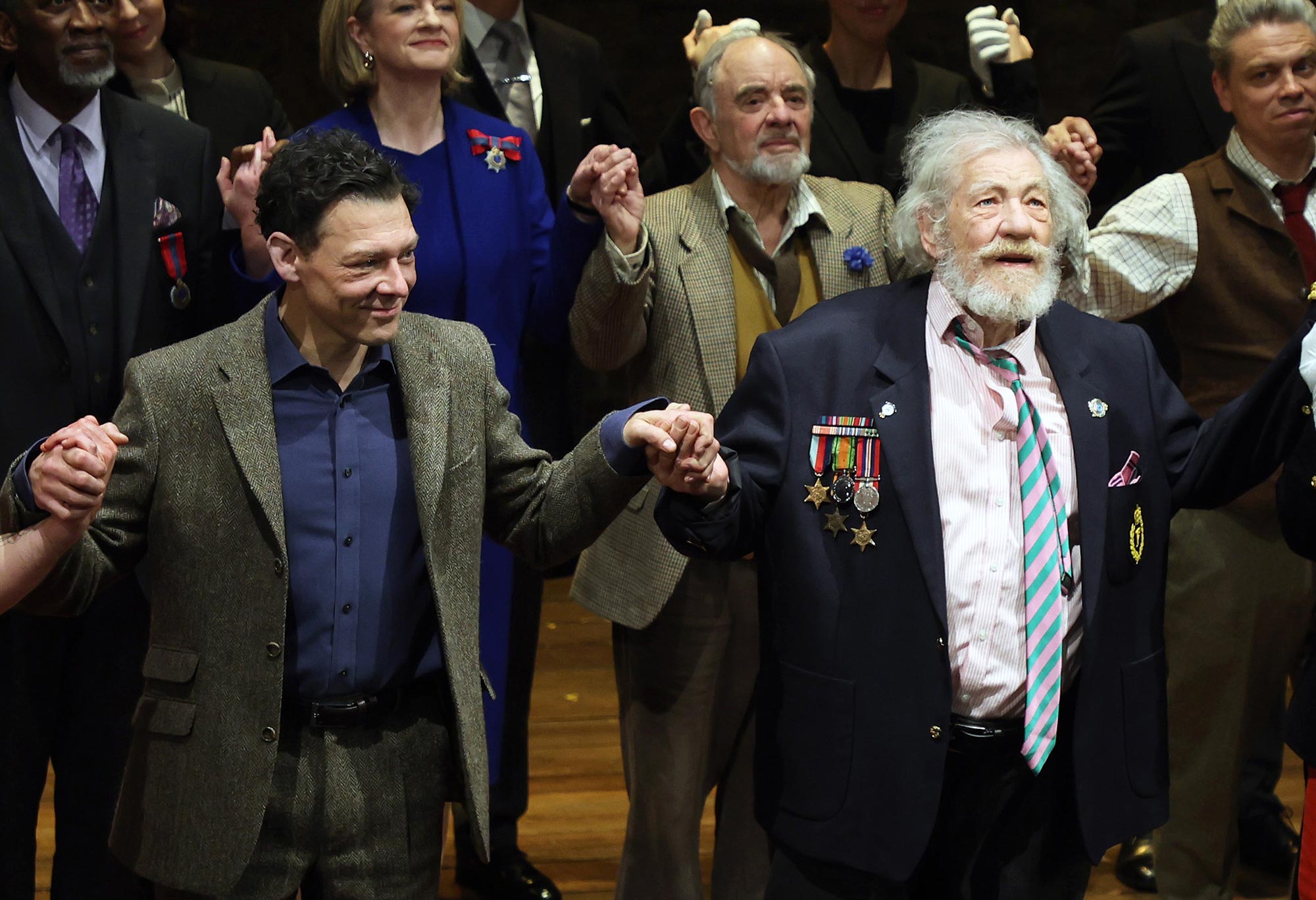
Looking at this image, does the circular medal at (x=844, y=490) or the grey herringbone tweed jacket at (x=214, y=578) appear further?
the circular medal at (x=844, y=490)

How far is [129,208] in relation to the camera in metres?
3.05

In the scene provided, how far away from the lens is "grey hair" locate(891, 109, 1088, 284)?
8.99 feet

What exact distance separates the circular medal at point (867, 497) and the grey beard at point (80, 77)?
61.1 inches

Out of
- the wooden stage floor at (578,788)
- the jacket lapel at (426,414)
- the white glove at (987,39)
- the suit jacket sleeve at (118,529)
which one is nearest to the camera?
the suit jacket sleeve at (118,529)

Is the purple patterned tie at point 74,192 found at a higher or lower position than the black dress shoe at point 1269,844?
higher

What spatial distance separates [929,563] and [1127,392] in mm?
463

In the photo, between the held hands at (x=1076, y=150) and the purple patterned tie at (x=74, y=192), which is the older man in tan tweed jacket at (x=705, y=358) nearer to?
the held hands at (x=1076, y=150)

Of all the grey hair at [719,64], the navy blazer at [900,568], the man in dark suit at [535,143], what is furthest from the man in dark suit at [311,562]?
the man in dark suit at [535,143]

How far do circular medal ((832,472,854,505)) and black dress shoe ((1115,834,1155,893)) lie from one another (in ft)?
5.17

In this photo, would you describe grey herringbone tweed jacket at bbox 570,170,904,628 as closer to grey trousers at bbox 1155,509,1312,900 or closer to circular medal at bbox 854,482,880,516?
circular medal at bbox 854,482,880,516

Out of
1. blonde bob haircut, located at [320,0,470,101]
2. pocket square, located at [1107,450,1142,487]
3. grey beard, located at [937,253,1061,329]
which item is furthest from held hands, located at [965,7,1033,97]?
pocket square, located at [1107,450,1142,487]

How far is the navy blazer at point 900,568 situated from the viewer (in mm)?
2508

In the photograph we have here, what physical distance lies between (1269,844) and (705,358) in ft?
5.97

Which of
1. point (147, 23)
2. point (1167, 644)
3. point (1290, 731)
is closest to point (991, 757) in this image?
point (1290, 731)
